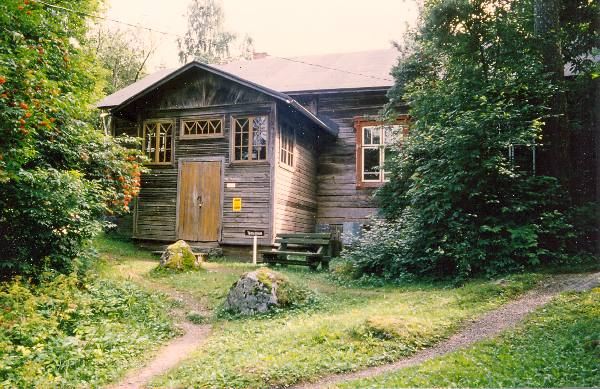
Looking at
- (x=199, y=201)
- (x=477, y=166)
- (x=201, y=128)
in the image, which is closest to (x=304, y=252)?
(x=199, y=201)

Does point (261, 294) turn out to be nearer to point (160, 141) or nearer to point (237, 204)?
point (237, 204)

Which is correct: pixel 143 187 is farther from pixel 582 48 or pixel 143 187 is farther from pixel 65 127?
pixel 582 48

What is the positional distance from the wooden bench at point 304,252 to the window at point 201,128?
398 centimetres

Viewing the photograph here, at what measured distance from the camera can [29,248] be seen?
827 centimetres

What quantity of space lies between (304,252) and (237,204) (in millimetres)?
2962

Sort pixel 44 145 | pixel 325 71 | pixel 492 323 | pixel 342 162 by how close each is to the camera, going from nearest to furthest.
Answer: pixel 492 323
pixel 44 145
pixel 342 162
pixel 325 71

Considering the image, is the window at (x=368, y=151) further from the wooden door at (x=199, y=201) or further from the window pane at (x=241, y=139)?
the wooden door at (x=199, y=201)

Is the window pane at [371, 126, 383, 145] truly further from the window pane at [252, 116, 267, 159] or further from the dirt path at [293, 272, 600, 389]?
the dirt path at [293, 272, 600, 389]

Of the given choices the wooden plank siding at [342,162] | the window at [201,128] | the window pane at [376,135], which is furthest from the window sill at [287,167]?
the window pane at [376,135]

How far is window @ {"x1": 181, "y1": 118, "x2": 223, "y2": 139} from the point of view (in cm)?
1405

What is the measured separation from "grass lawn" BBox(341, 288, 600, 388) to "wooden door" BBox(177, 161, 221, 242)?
9652 millimetres

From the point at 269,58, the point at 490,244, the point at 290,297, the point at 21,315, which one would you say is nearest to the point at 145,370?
the point at 21,315

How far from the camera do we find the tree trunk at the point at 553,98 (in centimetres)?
974

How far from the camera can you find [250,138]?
44.4ft
